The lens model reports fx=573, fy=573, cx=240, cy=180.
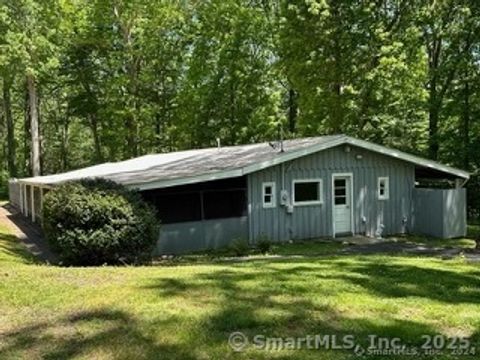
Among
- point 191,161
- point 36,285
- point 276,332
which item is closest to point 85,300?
point 36,285

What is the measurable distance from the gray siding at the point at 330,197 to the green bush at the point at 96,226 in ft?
16.8

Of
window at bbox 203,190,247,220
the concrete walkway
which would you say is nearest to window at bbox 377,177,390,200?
window at bbox 203,190,247,220

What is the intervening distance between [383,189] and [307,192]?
285 cm

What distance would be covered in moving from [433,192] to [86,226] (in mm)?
11694

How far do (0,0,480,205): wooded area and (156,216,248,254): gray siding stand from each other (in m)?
11.3

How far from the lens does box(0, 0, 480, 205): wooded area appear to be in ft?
85.2

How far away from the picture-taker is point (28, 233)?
2058 cm

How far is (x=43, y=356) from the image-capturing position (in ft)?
16.5

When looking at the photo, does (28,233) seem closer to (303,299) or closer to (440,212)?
(440,212)

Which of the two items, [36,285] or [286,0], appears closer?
[36,285]

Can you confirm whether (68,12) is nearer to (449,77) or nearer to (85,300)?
(449,77)

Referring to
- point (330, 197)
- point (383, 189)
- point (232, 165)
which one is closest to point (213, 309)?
point (232, 165)

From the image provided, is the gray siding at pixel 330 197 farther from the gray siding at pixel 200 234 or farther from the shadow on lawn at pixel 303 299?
Answer: the shadow on lawn at pixel 303 299

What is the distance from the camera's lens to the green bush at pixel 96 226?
11.6m
